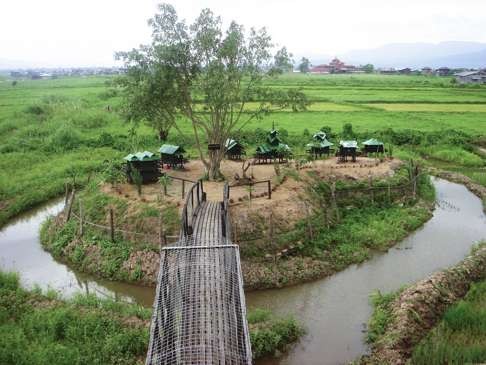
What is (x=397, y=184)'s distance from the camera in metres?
23.5

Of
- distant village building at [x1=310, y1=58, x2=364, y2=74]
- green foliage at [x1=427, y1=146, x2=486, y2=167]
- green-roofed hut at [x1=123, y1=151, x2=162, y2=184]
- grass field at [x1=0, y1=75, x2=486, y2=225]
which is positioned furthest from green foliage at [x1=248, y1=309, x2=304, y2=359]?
distant village building at [x1=310, y1=58, x2=364, y2=74]

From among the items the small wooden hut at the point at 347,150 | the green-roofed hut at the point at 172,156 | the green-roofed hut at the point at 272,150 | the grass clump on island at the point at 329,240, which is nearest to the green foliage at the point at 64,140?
the green-roofed hut at the point at 172,156

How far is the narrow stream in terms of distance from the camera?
41.1 feet

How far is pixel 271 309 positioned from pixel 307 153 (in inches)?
649

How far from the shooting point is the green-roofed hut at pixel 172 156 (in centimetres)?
2348

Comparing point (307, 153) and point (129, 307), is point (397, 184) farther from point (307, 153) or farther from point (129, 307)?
point (129, 307)

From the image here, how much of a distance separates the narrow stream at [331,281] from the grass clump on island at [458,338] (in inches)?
70.6

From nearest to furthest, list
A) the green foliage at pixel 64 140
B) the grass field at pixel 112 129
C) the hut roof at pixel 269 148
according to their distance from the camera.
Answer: the hut roof at pixel 269 148 < the grass field at pixel 112 129 < the green foliage at pixel 64 140

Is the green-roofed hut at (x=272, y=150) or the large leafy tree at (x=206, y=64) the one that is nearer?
the large leafy tree at (x=206, y=64)

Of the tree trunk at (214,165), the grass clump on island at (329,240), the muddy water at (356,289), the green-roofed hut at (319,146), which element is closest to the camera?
the muddy water at (356,289)

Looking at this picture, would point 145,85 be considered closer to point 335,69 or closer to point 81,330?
point 81,330

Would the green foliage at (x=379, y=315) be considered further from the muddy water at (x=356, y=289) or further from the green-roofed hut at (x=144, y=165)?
the green-roofed hut at (x=144, y=165)

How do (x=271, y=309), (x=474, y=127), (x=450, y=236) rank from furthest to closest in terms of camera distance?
(x=474, y=127) → (x=450, y=236) → (x=271, y=309)

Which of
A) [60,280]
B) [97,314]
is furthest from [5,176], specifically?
[97,314]
